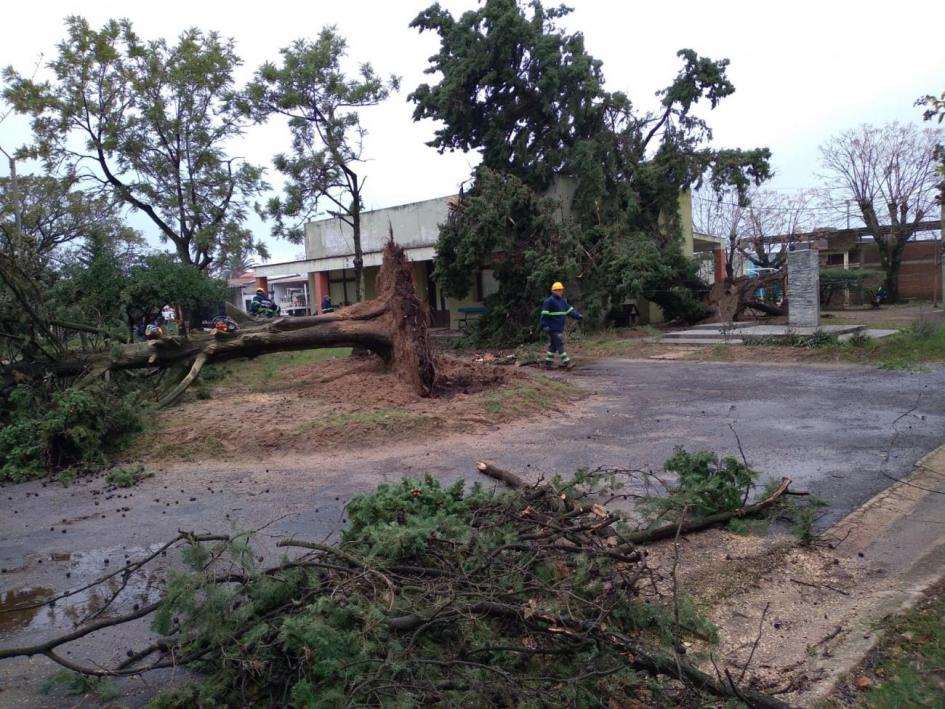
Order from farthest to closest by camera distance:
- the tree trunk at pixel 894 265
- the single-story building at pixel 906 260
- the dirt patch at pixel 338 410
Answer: the single-story building at pixel 906 260 → the tree trunk at pixel 894 265 → the dirt patch at pixel 338 410

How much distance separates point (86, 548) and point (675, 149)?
20.3 meters

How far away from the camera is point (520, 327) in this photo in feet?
66.2

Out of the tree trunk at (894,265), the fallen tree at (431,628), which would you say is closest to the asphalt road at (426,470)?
the fallen tree at (431,628)

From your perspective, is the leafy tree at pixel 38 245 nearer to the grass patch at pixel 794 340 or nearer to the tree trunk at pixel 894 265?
the grass patch at pixel 794 340

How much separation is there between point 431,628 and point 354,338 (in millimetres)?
8546

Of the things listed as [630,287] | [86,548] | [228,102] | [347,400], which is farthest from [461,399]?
[228,102]

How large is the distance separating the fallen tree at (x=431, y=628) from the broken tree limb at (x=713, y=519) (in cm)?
91

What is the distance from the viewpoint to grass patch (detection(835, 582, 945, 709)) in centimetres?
290

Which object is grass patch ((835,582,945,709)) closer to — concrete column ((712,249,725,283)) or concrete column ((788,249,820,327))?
concrete column ((788,249,820,327))

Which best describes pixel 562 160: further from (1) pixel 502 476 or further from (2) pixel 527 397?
(1) pixel 502 476

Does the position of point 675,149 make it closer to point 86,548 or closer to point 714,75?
point 714,75

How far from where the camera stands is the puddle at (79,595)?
13.8 ft

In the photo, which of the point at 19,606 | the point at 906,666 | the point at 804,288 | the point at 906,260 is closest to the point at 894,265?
A: the point at 906,260

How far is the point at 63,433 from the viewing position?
308 inches
